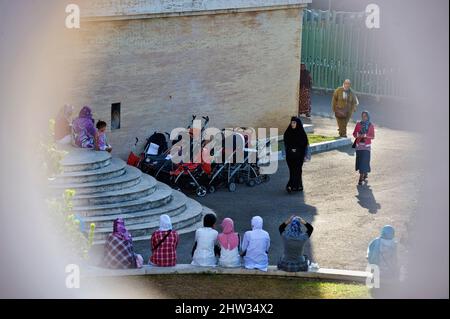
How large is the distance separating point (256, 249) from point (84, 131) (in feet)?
16.0

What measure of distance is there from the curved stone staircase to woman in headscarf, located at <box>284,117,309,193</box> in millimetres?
2148

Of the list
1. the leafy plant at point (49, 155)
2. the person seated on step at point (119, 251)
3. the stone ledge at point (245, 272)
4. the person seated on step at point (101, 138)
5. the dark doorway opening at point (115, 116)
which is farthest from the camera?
the dark doorway opening at point (115, 116)

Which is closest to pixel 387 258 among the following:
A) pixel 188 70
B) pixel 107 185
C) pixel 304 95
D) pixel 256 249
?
pixel 256 249

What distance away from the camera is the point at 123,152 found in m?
23.0

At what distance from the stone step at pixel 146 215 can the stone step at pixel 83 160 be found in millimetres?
1045

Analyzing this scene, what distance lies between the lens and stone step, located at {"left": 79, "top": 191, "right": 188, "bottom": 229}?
19094 millimetres

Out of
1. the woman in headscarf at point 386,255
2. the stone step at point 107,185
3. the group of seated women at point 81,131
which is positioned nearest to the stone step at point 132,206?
the stone step at point 107,185

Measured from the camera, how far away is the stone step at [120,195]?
1934 cm

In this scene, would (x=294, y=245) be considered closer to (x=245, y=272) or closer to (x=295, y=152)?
(x=245, y=272)

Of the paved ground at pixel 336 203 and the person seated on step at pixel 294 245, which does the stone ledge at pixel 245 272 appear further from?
the paved ground at pixel 336 203

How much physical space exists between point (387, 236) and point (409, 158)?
28.5 ft

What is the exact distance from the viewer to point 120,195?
19.9 meters

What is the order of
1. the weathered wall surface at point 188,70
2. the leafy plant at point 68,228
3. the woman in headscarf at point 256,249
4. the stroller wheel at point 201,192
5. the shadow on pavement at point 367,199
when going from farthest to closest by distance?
the weathered wall surface at point 188,70, the stroller wheel at point 201,192, the shadow on pavement at point 367,199, the woman in headscarf at point 256,249, the leafy plant at point 68,228

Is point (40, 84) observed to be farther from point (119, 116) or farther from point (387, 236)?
point (387, 236)
